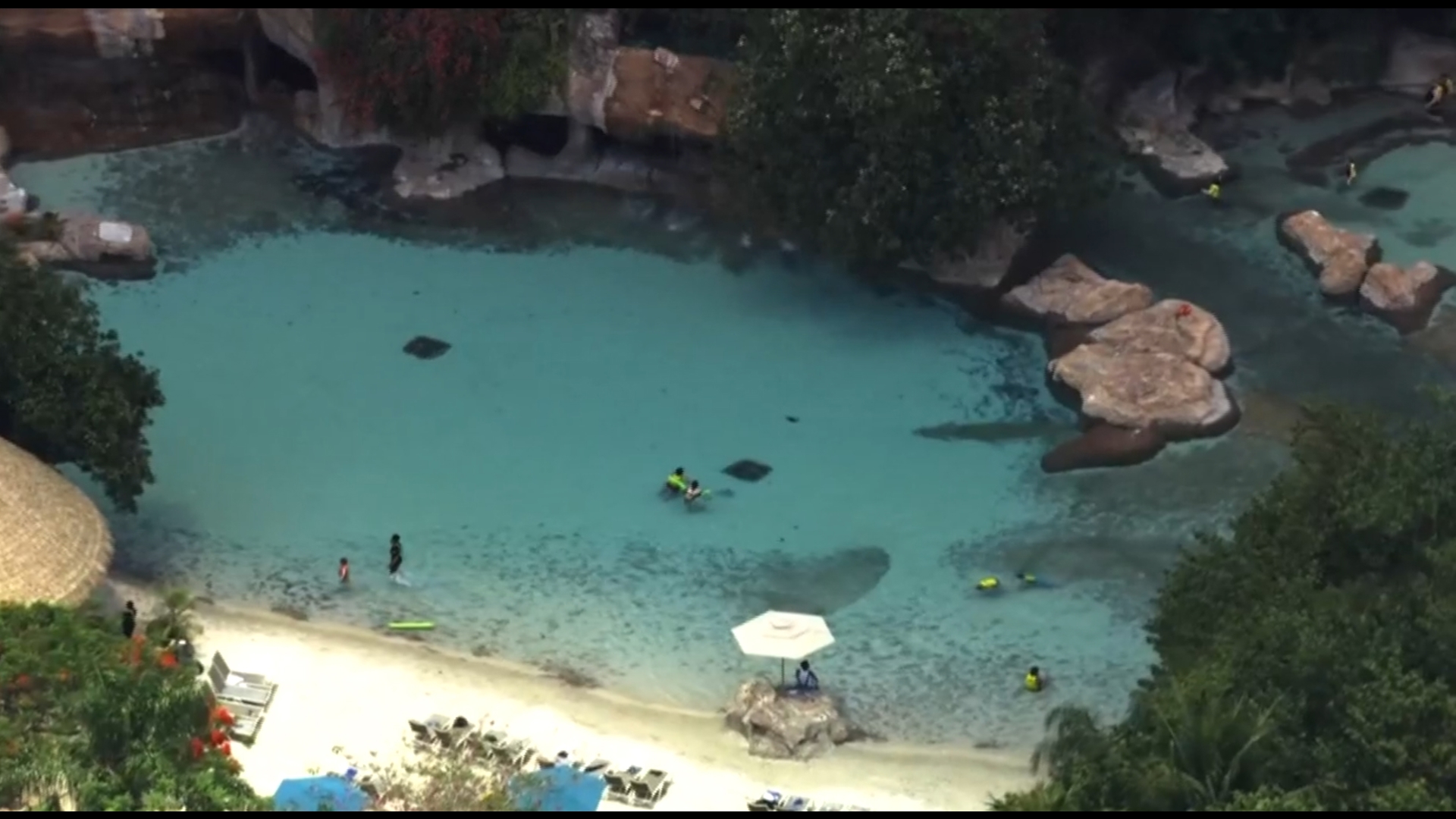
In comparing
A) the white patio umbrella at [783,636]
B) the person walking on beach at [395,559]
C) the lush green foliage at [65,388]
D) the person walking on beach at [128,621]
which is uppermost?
the lush green foliage at [65,388]

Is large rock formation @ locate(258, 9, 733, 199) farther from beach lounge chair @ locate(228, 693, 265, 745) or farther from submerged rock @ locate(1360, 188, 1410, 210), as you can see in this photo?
beach lounge chair @ locate(228, 693, 265, 745)

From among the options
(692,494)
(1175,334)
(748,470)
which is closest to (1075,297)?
(1175,334)

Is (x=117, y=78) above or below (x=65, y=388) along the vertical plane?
below

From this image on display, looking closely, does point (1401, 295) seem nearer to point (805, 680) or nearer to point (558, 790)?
point (805, 680)

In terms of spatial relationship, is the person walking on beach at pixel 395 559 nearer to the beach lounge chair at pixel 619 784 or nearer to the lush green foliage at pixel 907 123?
the beach lounge chair at pixel 619 784

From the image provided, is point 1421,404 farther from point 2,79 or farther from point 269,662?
Result: point 2,79

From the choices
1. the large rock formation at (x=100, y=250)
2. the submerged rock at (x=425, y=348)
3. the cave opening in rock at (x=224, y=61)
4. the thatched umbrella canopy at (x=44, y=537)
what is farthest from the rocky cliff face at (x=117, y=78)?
the thatched umbrella canopy at (x=44, y=537)

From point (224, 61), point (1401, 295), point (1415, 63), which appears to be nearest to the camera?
point (1401, 295)

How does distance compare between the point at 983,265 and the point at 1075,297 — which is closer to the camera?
the point at 1075,297
